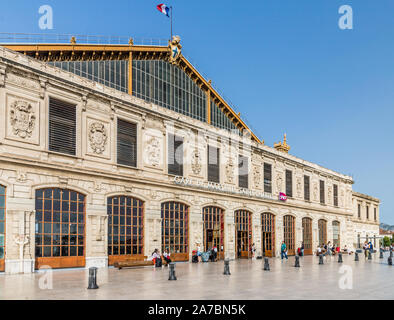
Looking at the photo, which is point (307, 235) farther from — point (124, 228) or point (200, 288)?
point (200, 288)

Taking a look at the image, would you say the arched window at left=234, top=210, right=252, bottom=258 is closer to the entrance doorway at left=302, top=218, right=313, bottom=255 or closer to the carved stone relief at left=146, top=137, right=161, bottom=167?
the carved stone relief at left=146, top=137, right=161, bottom=167

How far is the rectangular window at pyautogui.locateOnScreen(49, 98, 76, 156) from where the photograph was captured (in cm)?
2655

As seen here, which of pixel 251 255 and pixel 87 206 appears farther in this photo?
pixel 251 255

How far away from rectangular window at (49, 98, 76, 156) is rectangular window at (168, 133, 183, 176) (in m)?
8.92

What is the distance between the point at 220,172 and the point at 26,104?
63.4 feet

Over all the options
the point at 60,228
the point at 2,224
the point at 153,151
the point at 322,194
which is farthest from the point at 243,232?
the point at 2,224

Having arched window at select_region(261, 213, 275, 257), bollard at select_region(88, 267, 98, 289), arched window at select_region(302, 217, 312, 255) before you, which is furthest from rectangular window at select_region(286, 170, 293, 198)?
bollard at select_region(88, 267, 98, 289)

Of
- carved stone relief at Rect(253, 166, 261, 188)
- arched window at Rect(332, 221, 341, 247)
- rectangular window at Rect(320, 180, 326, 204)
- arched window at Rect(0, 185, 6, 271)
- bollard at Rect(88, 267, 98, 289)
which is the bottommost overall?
arched window at Rect(332, 221, 341, 247)

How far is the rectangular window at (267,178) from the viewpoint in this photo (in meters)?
47.1

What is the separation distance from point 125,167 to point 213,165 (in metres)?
10.6

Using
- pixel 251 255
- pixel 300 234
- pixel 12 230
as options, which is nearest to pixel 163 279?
pixel 12 230

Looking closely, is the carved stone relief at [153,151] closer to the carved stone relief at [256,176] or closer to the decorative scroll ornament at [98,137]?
the decorative scroll ornament at [98,137]

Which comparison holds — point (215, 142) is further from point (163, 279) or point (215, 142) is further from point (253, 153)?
point (163, 279)

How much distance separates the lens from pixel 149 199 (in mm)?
32188
